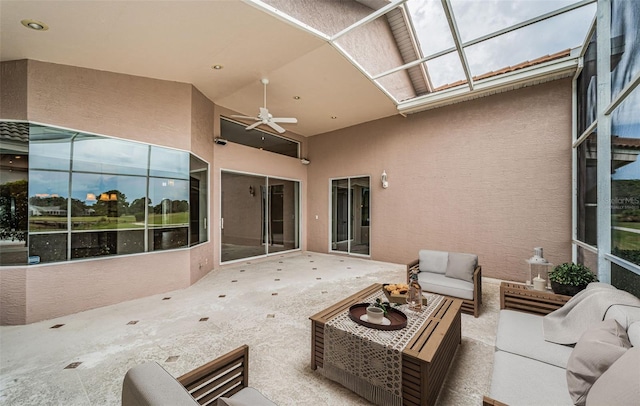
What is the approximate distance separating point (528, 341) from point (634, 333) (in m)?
0.70

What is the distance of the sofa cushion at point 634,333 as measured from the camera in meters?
1.36

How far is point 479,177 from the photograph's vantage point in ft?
17.7

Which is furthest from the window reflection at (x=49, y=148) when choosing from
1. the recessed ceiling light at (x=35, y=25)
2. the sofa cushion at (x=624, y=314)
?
the sofa cushion at (x=624, y=314)

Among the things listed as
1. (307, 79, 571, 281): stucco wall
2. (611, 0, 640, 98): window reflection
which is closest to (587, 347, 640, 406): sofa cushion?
(611, 0, 640, 98): window reflection

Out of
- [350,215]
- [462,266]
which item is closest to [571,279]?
[462,266]

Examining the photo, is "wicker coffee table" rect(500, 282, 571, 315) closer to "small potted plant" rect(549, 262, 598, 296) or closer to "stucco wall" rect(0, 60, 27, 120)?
"small potted plant" rect(549, 262, 598, 296)

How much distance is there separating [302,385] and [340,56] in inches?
170

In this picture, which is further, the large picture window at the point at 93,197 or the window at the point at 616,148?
the large picture window at the point at 93,197

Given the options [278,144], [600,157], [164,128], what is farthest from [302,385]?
[278,144]

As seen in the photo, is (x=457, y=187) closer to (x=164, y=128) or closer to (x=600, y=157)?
(x=600, y=157)

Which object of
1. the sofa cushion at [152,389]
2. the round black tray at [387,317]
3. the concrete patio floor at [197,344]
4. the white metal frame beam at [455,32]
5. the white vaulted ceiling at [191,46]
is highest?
the white metal frame beam at [455,32]

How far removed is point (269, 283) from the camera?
486 cm

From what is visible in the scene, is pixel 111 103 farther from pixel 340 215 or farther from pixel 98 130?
pixel 340 215

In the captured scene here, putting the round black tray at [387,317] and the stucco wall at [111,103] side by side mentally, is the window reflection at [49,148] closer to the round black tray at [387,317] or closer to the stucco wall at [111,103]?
the stucco wall at [111,103]
